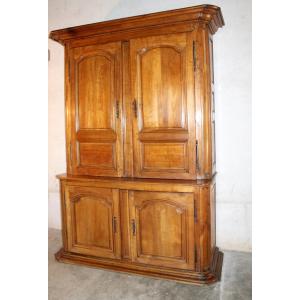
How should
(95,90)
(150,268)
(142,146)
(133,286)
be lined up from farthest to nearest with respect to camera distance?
1. (95,90)
2. (142,146)
3. (150,268)
4. (133,286)

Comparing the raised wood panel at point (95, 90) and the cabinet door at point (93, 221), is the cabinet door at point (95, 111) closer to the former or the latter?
the raised wood panel at point (95, 90)

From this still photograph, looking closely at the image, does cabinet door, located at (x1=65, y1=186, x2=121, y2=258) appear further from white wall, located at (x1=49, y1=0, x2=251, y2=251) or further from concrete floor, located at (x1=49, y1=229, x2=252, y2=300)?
white wall, located at (x1=49, y1=0, x2=251, y2=251)

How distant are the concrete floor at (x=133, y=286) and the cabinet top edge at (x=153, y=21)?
82.9 inches

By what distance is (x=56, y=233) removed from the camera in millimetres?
3324

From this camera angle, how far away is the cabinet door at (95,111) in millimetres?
2393

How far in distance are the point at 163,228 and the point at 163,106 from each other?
3.35 ft

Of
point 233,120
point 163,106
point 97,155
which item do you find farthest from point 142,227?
point 233,120

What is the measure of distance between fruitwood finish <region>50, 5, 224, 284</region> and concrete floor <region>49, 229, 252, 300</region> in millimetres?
73

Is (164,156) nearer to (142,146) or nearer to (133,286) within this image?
(142,146)

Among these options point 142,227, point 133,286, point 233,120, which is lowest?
point 133,286

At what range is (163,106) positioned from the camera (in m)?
2.24

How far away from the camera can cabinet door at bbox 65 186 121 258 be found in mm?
2328

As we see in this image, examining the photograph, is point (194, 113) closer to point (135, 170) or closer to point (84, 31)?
point (135, 170)
